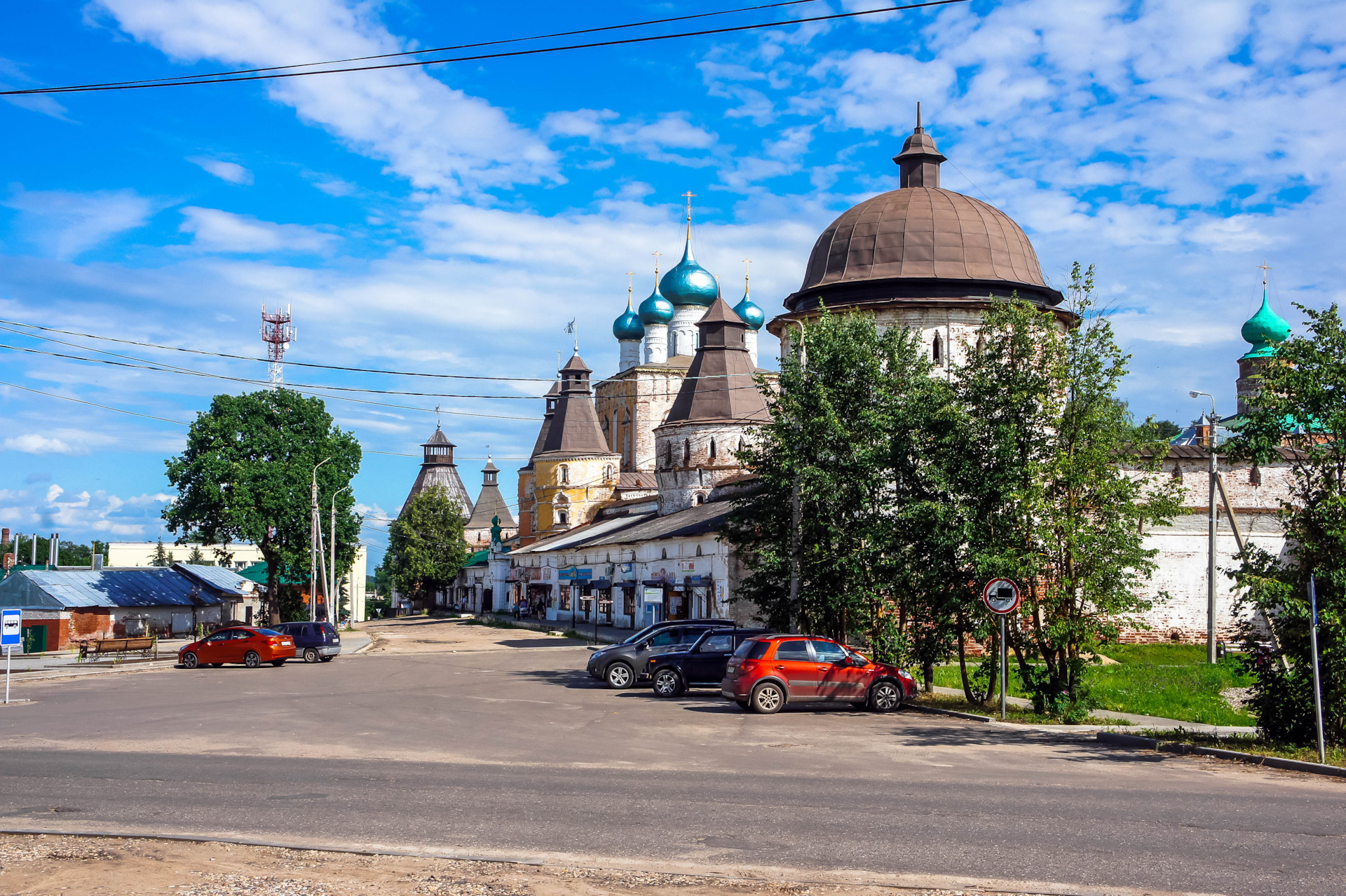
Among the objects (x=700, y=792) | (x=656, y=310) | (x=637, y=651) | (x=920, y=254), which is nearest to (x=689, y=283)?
(x=656, y=310)

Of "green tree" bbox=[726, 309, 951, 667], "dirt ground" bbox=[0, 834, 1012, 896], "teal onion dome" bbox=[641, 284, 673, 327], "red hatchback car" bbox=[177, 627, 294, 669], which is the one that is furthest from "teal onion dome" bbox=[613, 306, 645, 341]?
"dirt ground" bbox=[0, 834, 1012, 896]

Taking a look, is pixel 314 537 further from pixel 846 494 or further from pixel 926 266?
pixel 846 494

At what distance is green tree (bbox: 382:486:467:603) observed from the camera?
91.2 meters

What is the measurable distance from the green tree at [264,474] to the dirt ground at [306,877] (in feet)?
140

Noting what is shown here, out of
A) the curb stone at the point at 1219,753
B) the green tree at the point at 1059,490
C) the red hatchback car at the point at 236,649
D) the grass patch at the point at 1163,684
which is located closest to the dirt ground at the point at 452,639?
the red hatchback car at the point at 236,649

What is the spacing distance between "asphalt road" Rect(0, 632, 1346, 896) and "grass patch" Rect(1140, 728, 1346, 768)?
0.69m

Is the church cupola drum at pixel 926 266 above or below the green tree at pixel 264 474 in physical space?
above

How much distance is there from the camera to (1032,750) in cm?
1459

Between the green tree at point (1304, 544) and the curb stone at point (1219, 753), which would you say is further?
the green tree at point (1304, 544)

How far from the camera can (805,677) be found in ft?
63.7

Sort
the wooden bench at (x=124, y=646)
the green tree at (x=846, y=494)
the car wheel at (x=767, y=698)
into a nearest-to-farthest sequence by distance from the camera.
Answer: the car wheel at (x=767, y=698) < the green tree at (x=846, y=494) < the wooden bench at (x=124, y=646)

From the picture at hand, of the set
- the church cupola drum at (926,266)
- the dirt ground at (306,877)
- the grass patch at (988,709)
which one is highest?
the church cupola drum at (926,266)

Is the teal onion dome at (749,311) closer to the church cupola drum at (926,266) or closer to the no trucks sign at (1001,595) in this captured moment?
→ the church cupola drum at (926,266)

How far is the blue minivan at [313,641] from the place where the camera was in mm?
34688
